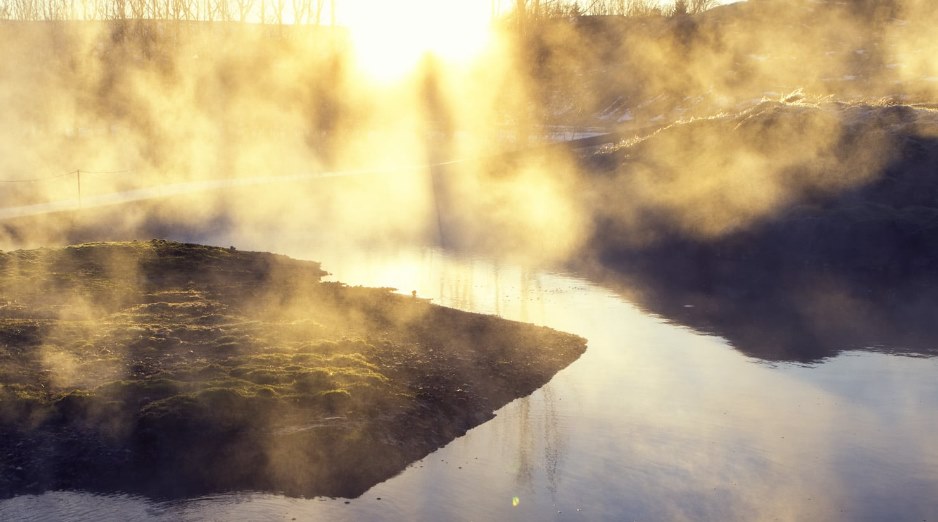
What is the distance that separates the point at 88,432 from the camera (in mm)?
11961

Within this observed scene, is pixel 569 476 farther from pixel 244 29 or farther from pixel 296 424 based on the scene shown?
pixel 244 29

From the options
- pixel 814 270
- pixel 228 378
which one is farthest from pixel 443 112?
pixel 228 378

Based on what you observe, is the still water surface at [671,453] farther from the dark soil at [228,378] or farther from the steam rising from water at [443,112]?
the steam rising from water at [443,112]

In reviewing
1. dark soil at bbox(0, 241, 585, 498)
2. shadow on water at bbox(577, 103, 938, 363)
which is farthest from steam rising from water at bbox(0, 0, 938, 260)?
dark soil at bbox(0, 241, 585, 498)

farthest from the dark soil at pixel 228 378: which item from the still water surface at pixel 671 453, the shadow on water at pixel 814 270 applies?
the shadow on water at pixel 814 270

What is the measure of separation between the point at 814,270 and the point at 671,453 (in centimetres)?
1765

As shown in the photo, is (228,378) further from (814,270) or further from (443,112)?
(443,112)

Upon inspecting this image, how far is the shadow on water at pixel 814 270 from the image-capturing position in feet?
67.8

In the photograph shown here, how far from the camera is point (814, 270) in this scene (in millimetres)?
28375

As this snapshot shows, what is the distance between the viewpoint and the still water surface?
35.9 ft

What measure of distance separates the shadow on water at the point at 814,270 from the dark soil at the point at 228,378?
19.1 feet

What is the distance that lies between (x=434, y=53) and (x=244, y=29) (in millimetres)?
17044

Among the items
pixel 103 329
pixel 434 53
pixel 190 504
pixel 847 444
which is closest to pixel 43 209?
pixel 103 329

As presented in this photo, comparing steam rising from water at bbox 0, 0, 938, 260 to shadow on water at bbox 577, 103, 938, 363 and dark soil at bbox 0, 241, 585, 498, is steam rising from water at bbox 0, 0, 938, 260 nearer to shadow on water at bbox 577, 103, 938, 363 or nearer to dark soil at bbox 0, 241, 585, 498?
shadow on water at bbox 577, 103, 938, 363
